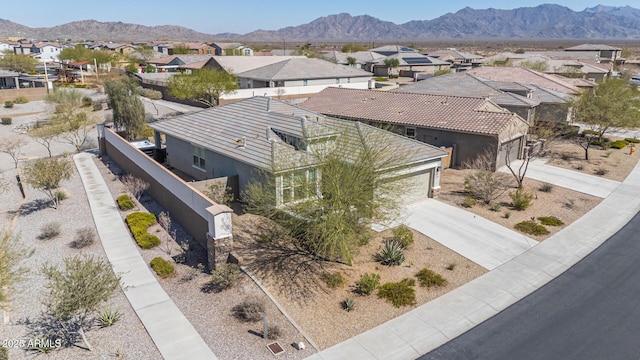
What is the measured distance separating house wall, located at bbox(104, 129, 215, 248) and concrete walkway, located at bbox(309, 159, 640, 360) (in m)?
8.04

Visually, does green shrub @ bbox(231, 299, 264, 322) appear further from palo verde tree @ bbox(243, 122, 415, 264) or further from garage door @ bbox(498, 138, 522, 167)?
garage door @ bbox(498, 138, 522, 167)

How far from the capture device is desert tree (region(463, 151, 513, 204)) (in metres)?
23.7

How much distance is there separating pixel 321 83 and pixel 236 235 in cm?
4312

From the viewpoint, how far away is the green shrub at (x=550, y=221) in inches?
832

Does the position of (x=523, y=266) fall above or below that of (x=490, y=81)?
below

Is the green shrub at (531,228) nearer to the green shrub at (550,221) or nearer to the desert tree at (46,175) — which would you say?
the green shrub at (550,221)

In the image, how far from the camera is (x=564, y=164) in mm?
31156

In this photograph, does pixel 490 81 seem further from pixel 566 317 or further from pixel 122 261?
pixel 122 261

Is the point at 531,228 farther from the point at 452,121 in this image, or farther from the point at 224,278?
the point at 224,278

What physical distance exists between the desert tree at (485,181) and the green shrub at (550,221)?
9.29ft

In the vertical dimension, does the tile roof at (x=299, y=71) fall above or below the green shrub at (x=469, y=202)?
above

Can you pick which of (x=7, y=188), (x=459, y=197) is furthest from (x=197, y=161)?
(x=459, y=197)

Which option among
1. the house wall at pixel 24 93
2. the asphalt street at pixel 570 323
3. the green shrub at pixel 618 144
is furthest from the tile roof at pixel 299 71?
the asphalt street at pixel 570 323

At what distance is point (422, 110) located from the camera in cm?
3272
